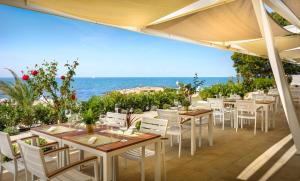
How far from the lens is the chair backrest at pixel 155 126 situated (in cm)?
359

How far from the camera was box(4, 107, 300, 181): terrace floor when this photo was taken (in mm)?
3730

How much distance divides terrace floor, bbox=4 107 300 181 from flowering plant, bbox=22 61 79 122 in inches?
39.0

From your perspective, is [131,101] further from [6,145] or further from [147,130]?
[6,145]

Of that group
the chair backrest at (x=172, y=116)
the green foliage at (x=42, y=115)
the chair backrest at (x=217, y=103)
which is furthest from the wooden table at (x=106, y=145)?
the chair backrest at (x=217, y=103)

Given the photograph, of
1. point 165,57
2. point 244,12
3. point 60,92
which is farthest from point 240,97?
point 165,57

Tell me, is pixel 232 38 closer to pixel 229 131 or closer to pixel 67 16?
pixel 229 131

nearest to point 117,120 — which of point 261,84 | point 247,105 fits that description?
point 247,105

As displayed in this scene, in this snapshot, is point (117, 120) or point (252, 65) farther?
point (252, 65)

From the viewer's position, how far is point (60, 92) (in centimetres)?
463

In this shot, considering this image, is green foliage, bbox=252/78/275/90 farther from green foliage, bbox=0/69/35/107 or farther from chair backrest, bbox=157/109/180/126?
green foliage, bbox=0/69/35/107

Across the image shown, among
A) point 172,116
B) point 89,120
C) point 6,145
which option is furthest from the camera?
point 172,116

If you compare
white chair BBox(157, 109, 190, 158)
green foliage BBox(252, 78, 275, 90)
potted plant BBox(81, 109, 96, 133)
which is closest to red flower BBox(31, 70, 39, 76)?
potted plant BBox(81, 109, 96, 133)

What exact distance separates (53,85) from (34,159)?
240cm

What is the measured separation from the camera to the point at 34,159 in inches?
92.0
